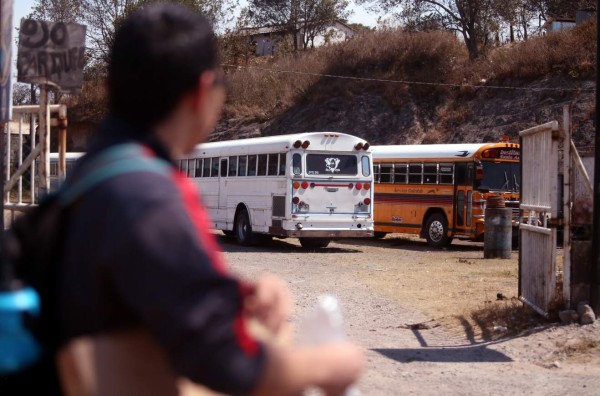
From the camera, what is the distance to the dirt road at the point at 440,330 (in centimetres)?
792

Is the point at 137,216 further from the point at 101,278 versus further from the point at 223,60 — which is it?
the point at 223,60

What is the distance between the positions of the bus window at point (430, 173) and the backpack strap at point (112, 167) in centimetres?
2243

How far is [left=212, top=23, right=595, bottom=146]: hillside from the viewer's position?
1427 inches

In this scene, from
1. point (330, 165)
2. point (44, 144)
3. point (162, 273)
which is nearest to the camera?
point (162, 273)

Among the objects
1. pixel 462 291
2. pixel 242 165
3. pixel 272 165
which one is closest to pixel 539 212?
pixel 462 291

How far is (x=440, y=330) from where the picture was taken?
1055cm

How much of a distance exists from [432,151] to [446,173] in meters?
0.91

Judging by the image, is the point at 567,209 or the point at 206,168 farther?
the point at 206,168

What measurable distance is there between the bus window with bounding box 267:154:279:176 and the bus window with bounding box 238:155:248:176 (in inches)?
50.1

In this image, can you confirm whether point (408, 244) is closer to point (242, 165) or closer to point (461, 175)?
point (461, 175)

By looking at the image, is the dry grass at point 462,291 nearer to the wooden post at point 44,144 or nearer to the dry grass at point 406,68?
the wooden post at point 44,144

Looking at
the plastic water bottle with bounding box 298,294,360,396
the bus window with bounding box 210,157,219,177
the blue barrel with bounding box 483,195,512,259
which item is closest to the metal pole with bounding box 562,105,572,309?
the plastic water bottle with bounding box 298,294,360,396

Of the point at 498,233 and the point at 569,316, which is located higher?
the point at 498,233

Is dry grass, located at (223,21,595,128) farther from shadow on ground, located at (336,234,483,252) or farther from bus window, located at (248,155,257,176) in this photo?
bus window, located at (248,155,257,176)
